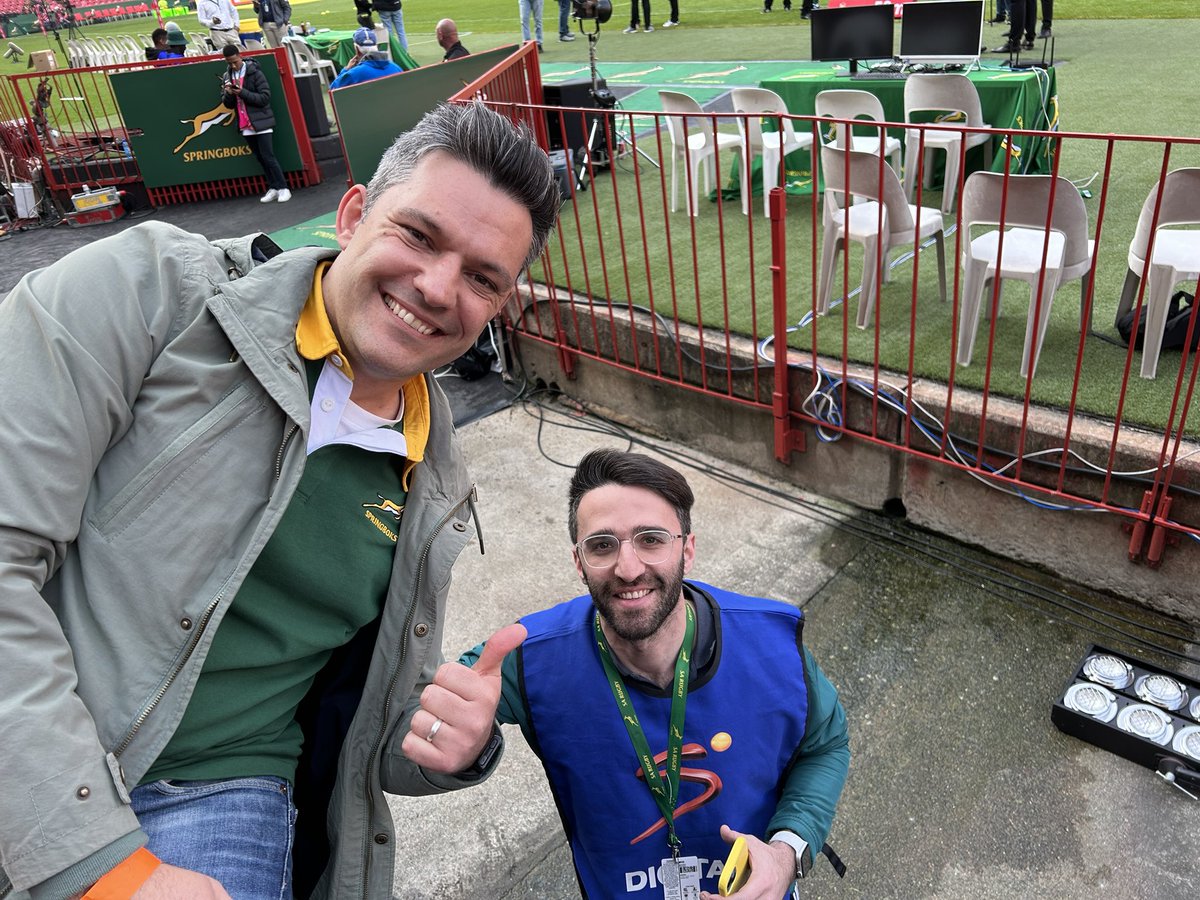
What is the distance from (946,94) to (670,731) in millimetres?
6224

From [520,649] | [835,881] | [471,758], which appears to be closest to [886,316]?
[835,881]

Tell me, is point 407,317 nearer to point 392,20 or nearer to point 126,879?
point 126,879

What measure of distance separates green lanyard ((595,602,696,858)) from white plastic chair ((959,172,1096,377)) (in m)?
2.83

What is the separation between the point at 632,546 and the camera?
72.5 inches

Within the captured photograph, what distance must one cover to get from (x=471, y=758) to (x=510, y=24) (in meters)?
27.3

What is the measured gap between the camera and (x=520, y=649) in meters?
2.02

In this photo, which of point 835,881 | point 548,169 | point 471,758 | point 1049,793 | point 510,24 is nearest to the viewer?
point 471,758

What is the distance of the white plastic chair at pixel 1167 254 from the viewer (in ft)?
12.9

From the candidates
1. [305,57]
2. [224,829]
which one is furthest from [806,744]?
[305,57]

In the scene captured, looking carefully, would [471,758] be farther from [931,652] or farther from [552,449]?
[552,449]

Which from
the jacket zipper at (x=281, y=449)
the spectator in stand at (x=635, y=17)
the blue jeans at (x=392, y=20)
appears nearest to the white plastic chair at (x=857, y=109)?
the jacket zipper at (x=281, y=449)

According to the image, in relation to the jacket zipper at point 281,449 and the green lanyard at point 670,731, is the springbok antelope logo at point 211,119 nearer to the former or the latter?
the jacket zipper at point 281,449

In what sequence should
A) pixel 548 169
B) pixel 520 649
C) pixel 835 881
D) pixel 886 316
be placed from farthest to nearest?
1. pixel 886 316
2. pixel 835 881
3. pixel 520 649
4. pixel 548 169

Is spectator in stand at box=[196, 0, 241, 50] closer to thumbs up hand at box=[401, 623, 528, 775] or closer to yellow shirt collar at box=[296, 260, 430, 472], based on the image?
yellow shirt collar at box=[296, 260, 430, 472]
